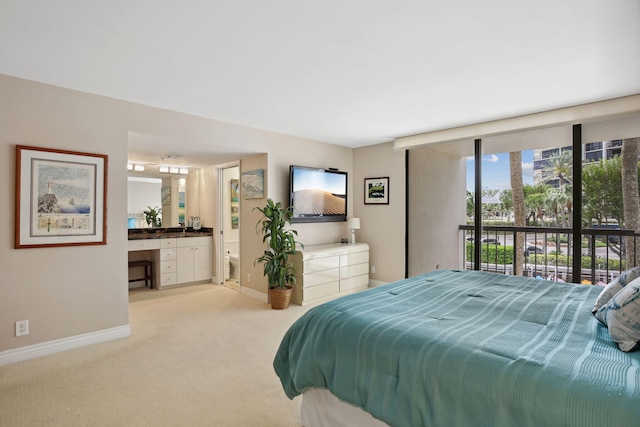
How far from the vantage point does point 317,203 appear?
17.0 ft

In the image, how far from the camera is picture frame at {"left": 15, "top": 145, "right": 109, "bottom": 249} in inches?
113

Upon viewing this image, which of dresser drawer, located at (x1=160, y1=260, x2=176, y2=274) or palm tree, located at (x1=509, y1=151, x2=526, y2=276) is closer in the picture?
palm tree, located at (x1=509, y1=151, x2=526, y2=276)

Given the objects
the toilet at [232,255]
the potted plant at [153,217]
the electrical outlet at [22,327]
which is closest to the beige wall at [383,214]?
the toilet at [232,255]

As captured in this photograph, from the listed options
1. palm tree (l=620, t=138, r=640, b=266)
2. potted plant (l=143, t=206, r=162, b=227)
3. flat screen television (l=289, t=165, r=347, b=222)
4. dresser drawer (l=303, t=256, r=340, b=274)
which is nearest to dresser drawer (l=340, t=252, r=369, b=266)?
dresser drawer (l=303, t=256, r=340, b=274)

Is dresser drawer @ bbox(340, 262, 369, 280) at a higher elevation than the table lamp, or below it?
below

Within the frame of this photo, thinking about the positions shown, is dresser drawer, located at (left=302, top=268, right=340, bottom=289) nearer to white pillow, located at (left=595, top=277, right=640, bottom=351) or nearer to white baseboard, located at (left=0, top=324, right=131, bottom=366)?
white baseboard, located at (left=0, top=324, right=131, bottom=366)

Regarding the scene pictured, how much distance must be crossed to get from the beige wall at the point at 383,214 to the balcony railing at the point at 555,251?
987mm

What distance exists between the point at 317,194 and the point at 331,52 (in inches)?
Answer: 114

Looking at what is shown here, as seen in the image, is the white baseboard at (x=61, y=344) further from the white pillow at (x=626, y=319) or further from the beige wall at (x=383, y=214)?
the white pillow at (x=626, y=319)

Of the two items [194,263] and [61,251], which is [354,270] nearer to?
[194,263]

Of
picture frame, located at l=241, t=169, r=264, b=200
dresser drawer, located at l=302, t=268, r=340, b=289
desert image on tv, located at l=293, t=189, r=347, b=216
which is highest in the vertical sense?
picture frame, located at l=241, t=169, r=264, b=200

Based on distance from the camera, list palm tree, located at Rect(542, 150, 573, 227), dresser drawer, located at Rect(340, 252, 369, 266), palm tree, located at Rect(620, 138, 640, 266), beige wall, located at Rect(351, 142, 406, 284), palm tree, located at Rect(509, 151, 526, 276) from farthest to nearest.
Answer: beige wall, located at Rect(351, 142, 406, 284)
dresser drawer, located at Rect(340, 252, 369, 266)
palm tree, located at Rect(509, 151, 526, 276)
palm tree, located at Rect(542, 150, 573, 227)
palm tree, located at Rect(620, 138, 640, 266)

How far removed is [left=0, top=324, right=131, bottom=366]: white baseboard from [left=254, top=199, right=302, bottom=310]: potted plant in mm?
1679

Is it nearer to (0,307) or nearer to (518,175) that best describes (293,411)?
(0,307)
